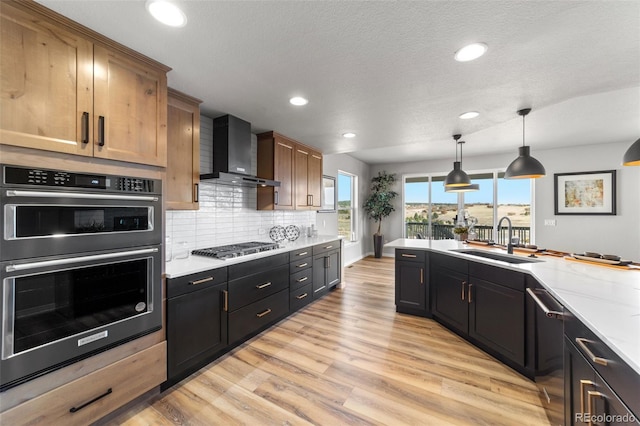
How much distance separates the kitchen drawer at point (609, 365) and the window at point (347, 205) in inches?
201

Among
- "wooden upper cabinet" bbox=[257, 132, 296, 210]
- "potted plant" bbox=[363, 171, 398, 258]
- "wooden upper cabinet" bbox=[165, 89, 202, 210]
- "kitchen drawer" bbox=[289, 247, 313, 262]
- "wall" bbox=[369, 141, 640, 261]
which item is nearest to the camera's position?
"wooden upper cabinet" bbox=[165, 89, 202, 210]

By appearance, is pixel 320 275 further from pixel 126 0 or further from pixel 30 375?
pixel 126 0

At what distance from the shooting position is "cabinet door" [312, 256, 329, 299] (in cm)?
376

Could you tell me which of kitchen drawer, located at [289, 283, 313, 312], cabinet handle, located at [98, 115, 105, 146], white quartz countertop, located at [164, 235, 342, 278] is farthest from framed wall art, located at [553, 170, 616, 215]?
cabinet handle, located at [98, 115, 105, 146]

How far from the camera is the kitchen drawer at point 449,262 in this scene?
269cm

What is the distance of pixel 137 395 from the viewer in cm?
169

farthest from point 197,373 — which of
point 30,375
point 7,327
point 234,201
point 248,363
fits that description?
point 234,201

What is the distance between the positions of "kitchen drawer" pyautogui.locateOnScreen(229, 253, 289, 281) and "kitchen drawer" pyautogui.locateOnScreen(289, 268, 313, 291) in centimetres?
29

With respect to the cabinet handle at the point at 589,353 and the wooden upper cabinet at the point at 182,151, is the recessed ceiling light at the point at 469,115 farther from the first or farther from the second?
the wooden upper cabinet at the point at 182,151

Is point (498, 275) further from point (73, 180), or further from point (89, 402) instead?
point (73, 180)

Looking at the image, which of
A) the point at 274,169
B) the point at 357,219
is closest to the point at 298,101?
the point at 274,169

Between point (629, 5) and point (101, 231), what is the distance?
309 centimetres

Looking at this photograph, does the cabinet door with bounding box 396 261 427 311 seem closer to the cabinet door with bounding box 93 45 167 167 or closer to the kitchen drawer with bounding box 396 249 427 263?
the kitchen drawer with bounding box 396 249 427 263

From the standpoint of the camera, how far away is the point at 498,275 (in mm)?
2281
